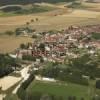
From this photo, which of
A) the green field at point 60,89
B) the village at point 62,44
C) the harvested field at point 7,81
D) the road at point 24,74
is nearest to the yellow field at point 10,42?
the village at point 62,44

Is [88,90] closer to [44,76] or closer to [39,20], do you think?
[44,76]

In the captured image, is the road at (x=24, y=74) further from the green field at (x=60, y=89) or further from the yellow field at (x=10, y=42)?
the yellow field at (x=10, y=42)

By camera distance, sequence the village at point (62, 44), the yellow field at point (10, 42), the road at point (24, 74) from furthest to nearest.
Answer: the yellow field at point (10, 42), the village at point (62, 44), the road at point (24, 74)

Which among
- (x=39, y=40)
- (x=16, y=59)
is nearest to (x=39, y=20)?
(x=39, y=40)

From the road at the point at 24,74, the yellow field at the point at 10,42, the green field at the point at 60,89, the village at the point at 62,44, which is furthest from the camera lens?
the yellow field at the point at 10,42

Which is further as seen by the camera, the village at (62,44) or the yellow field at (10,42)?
the yellow field at (10,42)

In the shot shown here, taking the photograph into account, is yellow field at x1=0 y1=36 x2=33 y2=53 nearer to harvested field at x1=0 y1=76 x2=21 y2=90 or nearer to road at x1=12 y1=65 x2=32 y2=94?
road at x1=12 y1=65 x2=32 y2=94
